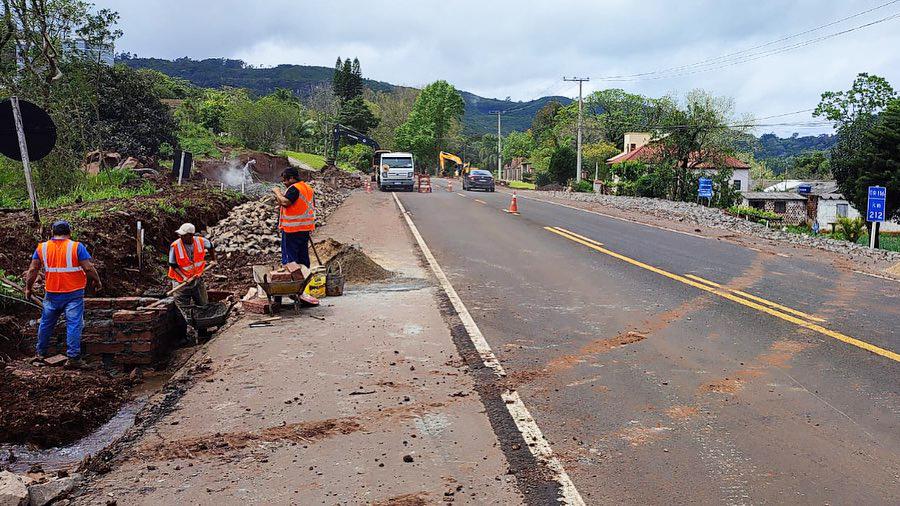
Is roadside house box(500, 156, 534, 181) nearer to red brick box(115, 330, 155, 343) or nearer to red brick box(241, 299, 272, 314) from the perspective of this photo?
red brick box(241, 299, 272, 314)

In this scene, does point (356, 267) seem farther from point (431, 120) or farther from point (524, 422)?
point (431, 120)

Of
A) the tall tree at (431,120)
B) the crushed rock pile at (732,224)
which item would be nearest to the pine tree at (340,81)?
the tall tree at (431,120)

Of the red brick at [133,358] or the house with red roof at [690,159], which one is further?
the house with red roof at [690,159]

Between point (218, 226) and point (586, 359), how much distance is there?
13.3 metres

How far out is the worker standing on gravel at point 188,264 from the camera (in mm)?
9484

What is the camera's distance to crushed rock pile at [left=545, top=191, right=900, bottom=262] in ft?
55.6

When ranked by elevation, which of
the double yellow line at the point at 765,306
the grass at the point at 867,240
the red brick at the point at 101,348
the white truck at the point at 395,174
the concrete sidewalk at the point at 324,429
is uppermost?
the white truck at the point at 395,174

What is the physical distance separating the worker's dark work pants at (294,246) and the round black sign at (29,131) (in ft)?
12.7

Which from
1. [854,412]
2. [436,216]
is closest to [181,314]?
[854,412]

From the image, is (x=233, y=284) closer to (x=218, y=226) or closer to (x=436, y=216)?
(x=218, y=226)

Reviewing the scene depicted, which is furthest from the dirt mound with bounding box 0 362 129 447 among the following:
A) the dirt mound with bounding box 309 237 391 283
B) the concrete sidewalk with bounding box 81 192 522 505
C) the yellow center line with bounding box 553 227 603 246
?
the yellow center line with bounding box 553 227 603 246

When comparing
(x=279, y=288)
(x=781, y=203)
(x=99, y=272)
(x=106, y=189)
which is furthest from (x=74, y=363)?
(x=781, y=203)

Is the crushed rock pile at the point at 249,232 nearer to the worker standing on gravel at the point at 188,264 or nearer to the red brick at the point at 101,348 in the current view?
the worker standing on gravel at the point at 188,264

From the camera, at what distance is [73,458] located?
19.0 feet
